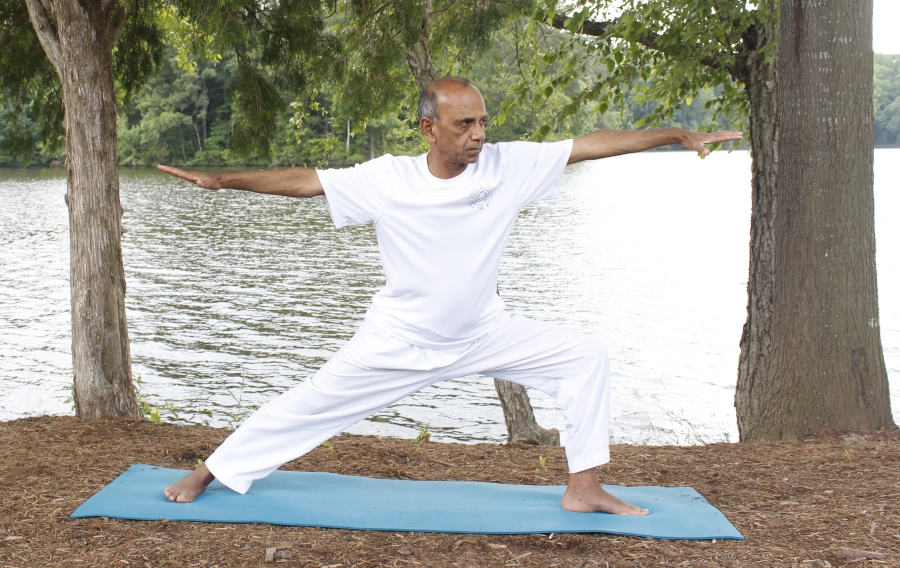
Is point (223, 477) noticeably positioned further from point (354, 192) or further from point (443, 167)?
point (443, 167)

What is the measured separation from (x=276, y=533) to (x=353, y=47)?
413 cm

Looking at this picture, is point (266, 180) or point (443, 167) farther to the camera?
point (443, 167)

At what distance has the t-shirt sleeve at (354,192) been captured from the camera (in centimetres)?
388

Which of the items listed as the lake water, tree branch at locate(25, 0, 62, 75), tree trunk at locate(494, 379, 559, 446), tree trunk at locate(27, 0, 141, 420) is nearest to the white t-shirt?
tree trunk at locate(27, 0, 141, 420)

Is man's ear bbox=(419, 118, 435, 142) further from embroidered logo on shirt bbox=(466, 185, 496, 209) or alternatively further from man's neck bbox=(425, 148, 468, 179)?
embroidered logo on shirt bbox=(466, 185, 496, 209)

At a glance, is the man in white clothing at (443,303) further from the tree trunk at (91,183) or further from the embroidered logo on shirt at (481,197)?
the tree trunk at (91,183)

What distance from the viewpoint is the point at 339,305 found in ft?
56.2

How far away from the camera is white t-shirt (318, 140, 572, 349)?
387 centimetres

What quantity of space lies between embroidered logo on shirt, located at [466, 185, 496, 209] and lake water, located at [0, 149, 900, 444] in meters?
4.59

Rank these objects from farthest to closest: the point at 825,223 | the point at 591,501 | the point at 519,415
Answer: the point at 519,415 < the point at 825,223 < the point at 591,501

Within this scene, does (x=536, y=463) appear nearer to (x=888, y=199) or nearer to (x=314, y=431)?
(x=314, y=431)

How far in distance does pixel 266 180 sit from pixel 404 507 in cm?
170

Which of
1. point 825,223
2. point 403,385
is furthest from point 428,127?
point 825,223

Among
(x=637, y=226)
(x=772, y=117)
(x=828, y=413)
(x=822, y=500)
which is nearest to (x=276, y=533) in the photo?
(x=822, y=500)
